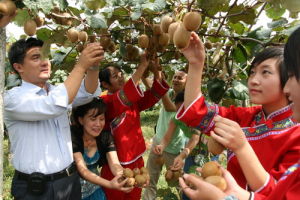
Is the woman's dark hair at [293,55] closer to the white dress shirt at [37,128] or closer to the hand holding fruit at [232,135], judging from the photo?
the hand holding fruit at [232,135]

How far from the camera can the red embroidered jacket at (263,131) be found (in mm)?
1024

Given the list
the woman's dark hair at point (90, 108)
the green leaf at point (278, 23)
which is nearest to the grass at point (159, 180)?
the woman's dark hair at point (90, 108)

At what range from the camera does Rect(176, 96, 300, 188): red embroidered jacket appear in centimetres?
102

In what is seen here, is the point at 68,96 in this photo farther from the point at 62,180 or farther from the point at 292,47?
the point at 292,47

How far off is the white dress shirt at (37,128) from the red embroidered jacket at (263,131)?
556mm

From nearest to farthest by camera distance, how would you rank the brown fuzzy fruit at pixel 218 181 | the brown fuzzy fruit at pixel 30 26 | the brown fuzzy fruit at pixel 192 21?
the brown fuzzy fruit at pixel 218 181, the brown fuzzy fruit at pixel 192 21, the brown fuzzy fruit at pixel 30 26

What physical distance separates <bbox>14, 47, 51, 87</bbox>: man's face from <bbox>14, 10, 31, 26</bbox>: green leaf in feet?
0.86

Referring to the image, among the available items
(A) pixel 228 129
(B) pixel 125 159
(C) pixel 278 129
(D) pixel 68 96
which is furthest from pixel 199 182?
(B) pixel 125 159

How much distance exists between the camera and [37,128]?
1.40m

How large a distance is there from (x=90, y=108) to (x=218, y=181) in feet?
3.36

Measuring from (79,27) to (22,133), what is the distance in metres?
0.54

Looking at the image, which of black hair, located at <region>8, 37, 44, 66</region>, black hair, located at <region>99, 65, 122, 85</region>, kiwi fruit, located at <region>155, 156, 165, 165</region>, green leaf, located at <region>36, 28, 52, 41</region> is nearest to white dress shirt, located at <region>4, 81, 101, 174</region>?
black hair, located at <region>8, 37, 44, 66</region>

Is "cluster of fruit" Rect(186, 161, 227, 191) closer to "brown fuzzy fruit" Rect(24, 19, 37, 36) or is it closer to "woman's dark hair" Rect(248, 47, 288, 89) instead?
"woman's dark hair" Rect(248, 47, 288, 89)

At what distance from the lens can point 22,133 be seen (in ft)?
4.52
